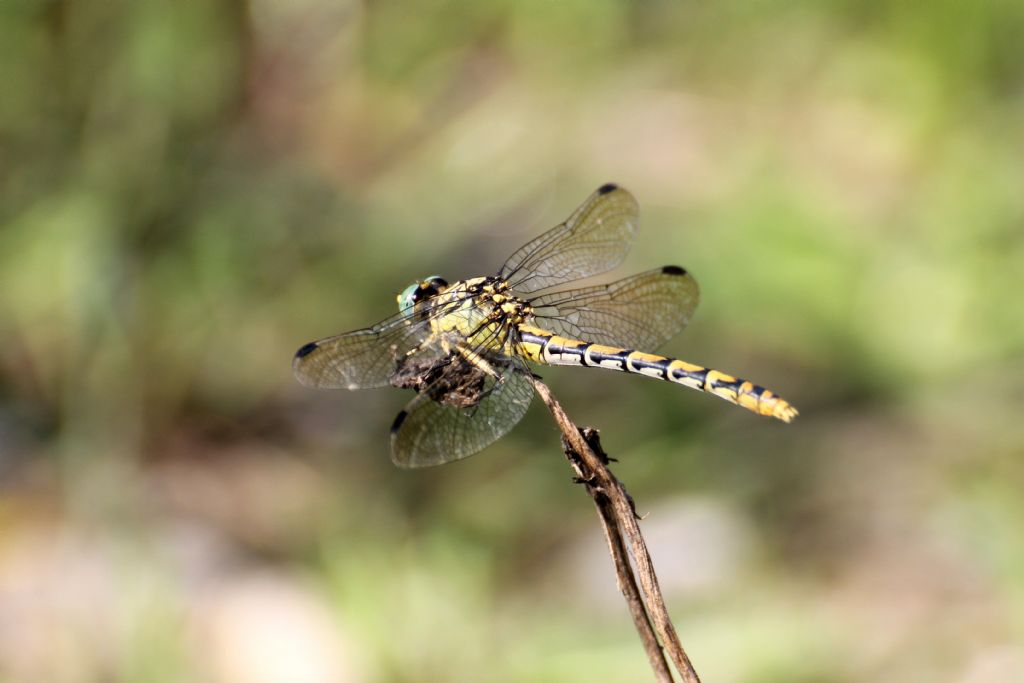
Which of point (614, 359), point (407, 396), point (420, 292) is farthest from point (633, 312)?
point (407, 396)

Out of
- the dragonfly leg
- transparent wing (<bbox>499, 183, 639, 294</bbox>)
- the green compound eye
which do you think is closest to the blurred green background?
transparent wing (<bbox>499, 183, 639, 294</bbox>)

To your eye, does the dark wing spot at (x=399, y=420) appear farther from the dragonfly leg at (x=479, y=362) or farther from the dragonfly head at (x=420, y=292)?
the dragonfly head at (x=420, y=292)

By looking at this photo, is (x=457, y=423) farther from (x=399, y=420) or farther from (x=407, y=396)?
(x=407, y=396)

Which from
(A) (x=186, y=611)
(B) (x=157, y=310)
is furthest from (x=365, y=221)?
(A) (x=186, y=611)

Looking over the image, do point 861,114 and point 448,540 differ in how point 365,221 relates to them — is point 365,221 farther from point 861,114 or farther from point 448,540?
point 861,114

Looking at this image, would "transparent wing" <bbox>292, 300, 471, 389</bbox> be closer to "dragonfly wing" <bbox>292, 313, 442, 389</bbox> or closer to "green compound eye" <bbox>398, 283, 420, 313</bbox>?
"dragonfly wing" <bbox>292, 313, 442, 389</bbox>

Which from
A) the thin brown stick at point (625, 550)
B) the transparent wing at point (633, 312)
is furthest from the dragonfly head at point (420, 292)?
the thin brown stick at point (625, 550)

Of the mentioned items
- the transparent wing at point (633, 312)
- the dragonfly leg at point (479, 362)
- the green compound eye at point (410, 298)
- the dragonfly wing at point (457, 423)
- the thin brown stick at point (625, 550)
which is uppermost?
the green compound eye at point (410, 298)
